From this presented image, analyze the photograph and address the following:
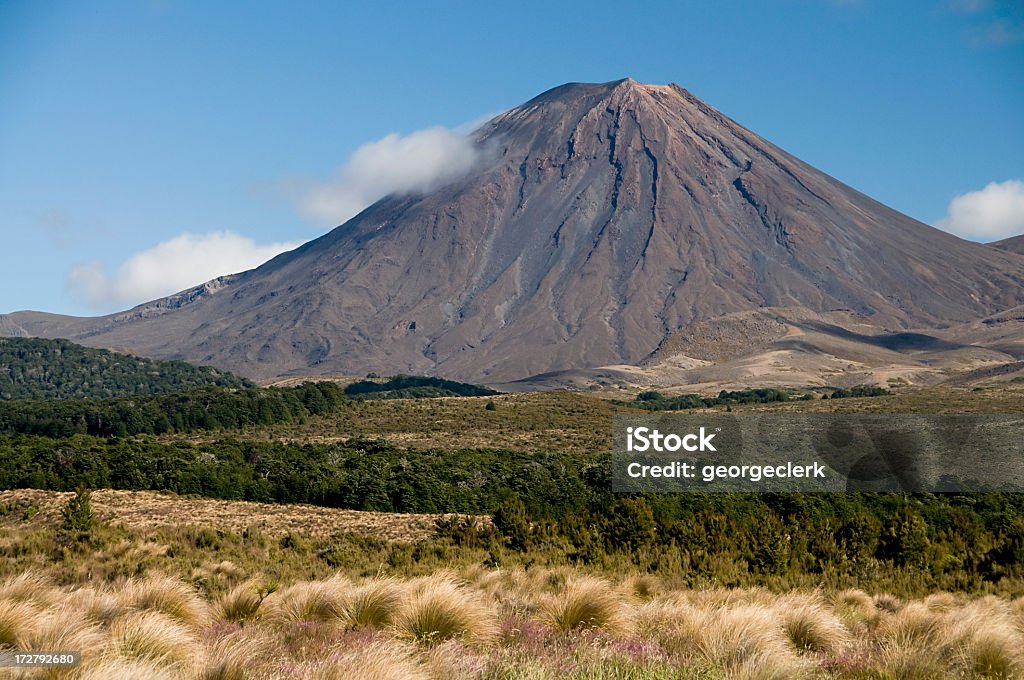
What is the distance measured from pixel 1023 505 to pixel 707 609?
39.9m

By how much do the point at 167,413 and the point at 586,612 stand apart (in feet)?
284

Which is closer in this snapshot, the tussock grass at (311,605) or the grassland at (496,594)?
the grassland at (496,594)

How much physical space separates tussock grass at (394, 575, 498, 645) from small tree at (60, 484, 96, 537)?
64.2 ft

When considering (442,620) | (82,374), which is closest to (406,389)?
(82,374)

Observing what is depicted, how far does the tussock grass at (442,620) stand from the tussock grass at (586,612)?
833 millimetres

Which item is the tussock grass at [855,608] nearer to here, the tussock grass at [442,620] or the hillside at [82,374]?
the tussock grass at [442,620]

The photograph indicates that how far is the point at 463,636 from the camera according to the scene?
32.0 feet

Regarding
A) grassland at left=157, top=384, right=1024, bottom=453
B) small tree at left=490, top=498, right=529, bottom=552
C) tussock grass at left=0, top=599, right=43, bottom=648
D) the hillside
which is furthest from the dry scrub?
the hillside

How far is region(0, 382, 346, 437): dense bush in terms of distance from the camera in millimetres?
86938

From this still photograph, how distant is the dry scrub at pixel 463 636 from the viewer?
7984 millimetres

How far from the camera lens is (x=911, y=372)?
176 meters

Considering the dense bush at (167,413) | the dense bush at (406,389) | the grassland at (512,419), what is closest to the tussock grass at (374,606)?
the grassland at (512,419)

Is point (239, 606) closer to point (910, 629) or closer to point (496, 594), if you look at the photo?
point (496, 594)

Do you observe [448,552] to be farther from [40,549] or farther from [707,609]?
[707,609]
